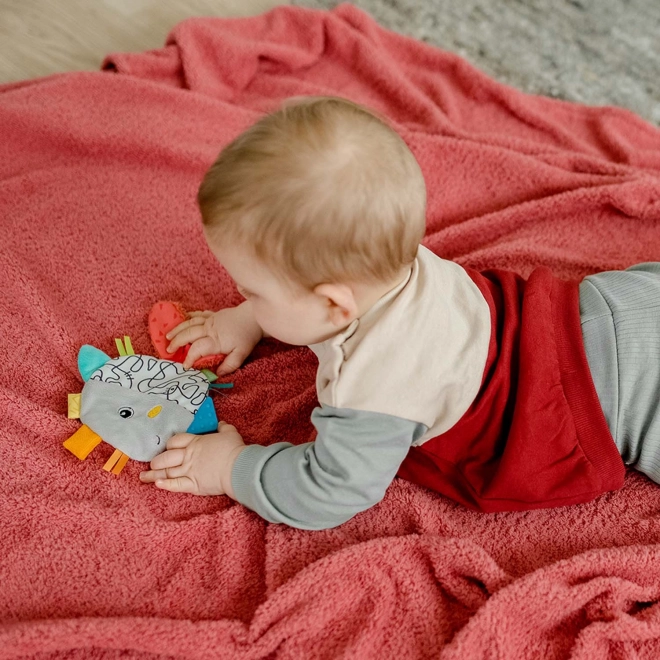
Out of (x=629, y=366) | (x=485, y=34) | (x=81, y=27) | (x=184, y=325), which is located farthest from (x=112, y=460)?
(x=485, y=34)

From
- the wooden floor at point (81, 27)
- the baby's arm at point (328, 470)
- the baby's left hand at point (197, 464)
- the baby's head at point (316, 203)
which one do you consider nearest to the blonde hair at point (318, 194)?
the baby's head at point (316, 203)

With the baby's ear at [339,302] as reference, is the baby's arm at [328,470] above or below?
below

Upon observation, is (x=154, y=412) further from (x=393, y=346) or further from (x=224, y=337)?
(x=393, y=346)

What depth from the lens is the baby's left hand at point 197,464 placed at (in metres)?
0.85

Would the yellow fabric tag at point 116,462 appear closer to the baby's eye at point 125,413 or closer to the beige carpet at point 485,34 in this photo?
the baby's eye at point 125,413

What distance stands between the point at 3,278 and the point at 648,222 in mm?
1020

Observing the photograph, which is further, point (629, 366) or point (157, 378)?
point (157, 378)

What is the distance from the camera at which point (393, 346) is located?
0.73 meters

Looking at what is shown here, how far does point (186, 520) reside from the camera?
2.74ft

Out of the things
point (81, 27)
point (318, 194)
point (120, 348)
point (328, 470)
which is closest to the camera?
point (318, 194)

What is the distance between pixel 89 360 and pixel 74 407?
0.23 ft

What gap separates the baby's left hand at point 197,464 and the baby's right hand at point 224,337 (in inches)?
5.1

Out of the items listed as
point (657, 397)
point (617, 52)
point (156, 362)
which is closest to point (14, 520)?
point (156, 362)

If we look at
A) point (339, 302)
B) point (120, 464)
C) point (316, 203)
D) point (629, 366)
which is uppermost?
point (316, 203)
